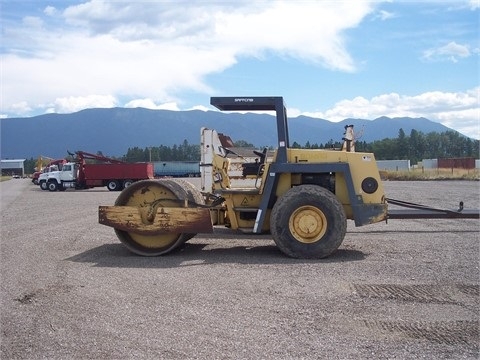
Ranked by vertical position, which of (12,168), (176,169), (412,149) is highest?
(412,149)

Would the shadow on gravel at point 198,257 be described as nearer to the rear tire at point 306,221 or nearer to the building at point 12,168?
the rear tire at point 306,221

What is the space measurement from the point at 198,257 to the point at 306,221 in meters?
1.84

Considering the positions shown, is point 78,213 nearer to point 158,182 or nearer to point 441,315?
point 158,182

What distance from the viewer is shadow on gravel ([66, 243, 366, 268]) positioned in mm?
8422

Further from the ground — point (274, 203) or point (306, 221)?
point (274, 203)

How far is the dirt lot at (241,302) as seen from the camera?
15.8ft

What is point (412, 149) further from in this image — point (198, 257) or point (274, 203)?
point (198, 257)

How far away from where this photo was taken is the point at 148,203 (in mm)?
9484

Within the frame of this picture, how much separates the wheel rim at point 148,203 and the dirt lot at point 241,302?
254mm

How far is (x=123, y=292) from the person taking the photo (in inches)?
258

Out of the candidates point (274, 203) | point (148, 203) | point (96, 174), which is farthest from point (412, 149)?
point (148, 203)

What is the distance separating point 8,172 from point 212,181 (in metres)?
112

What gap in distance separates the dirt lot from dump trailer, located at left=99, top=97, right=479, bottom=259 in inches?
15.5

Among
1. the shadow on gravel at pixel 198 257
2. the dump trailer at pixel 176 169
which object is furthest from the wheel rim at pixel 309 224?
the dump trailer at pixel 176 169
